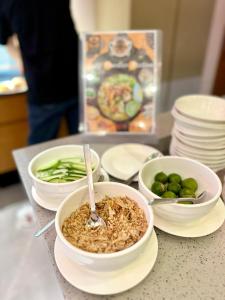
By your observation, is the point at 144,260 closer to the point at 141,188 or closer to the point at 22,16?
the point at 141,188

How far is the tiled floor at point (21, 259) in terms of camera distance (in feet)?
4.20

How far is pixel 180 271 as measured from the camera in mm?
542

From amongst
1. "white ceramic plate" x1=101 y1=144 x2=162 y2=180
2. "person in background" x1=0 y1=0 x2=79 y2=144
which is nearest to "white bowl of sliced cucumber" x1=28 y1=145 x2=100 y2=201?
"white ceramic plate" x1=101 y1=144 x2=162 y2=180

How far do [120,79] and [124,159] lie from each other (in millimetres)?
265

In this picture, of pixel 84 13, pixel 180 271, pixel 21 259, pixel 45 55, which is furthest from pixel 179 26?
pixel 180 271

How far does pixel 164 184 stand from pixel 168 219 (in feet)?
0.34

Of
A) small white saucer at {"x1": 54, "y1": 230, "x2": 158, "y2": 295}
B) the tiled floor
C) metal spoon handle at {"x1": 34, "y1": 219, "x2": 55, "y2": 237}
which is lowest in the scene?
the tiled floor

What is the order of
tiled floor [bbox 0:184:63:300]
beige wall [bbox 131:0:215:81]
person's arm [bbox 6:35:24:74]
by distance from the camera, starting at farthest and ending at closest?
1. beige wall [bbox 131:0:215:81]
2. person's arm [bbox 6:35:24:74]
3. tiled floor [bbox 0:184:63:300]

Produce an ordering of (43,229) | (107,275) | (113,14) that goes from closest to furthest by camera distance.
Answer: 1. (107,275)
2. (43,229)
3. (113,14)

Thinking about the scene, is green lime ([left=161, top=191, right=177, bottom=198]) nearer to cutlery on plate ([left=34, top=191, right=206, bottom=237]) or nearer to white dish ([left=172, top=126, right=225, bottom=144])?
cutlery on plate ([left=34, top=191, right=206, bottom=237])

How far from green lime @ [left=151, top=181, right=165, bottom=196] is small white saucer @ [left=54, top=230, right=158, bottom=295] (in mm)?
142

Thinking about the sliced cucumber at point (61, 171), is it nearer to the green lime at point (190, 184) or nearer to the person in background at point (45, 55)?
the green lime at point (190, 184)

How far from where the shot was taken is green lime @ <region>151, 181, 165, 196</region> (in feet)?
2.09

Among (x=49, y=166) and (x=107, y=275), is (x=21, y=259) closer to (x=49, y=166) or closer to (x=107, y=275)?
(x=49, y=166)
